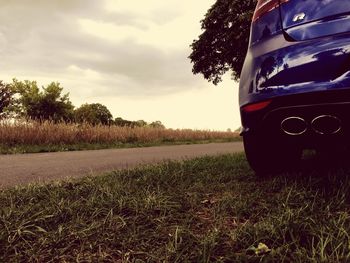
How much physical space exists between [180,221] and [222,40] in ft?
59.5

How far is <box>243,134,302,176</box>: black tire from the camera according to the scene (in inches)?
100

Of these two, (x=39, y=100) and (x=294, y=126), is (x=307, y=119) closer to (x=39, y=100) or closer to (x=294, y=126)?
(x=294, y=126)

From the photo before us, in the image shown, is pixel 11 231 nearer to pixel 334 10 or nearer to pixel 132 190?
pixel 132 190

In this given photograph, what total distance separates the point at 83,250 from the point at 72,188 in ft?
3.85

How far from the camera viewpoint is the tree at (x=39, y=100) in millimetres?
42688

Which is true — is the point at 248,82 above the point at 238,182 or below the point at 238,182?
above

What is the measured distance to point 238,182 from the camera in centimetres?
280

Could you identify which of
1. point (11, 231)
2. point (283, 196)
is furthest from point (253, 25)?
point (11, 231)

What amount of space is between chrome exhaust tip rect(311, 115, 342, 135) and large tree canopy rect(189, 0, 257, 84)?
596 inches

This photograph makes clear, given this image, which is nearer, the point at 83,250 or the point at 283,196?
the point at 83,250

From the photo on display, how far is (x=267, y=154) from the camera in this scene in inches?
105

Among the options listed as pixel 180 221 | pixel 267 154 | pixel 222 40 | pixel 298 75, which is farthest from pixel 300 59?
pixel 222 40

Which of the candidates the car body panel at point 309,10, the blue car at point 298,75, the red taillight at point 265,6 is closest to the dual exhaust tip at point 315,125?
the blue car at point 298,75

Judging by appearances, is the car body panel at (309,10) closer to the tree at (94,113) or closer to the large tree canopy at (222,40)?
the large tree canopy at (222,40)
